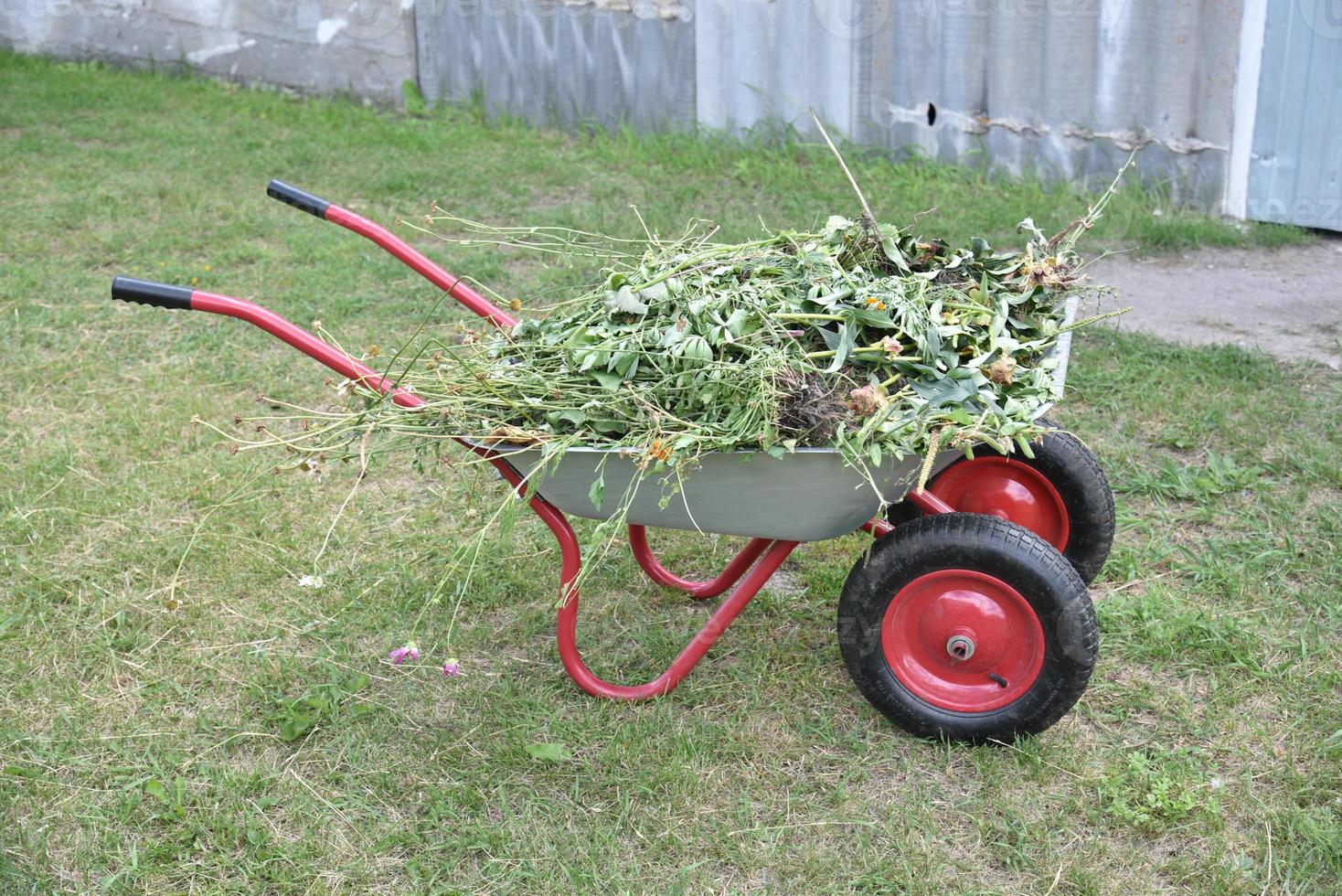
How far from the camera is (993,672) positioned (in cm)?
256

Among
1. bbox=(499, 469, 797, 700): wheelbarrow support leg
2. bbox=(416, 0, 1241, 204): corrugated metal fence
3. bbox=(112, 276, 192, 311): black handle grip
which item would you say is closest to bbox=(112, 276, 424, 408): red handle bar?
bbox=(112, 276, 192, 311): black handle grip

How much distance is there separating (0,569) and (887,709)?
2.42m

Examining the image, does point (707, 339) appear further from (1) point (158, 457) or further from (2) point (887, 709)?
(1) point (158, 457)

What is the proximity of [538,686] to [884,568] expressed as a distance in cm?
91

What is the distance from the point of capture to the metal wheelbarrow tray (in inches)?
91.3

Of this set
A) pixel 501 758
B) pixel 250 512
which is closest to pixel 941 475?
pixel 501 758

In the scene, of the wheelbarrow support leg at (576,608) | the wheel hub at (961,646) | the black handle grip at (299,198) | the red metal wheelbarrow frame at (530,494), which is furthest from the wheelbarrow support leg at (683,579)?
the black handle grip at (299,198)

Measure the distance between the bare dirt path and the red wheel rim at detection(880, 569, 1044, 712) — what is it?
226cm

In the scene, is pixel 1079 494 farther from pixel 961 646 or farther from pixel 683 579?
pixel 683 579

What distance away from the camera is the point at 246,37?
26.7ft

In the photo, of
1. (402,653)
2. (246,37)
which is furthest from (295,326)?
(246,37)

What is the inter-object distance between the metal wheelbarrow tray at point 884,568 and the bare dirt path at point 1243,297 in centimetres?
214

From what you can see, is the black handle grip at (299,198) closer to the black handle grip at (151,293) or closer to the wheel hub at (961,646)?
the black handle grip at (151,293)

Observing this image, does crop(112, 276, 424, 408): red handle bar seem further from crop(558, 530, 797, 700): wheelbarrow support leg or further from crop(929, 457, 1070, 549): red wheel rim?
crop(929, 457, 1070, 549): red wheel rim
